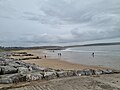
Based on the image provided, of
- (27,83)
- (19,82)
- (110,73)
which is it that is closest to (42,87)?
(27,83)

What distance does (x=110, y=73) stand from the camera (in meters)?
12.1

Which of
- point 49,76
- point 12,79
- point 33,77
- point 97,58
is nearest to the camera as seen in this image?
point 12,79

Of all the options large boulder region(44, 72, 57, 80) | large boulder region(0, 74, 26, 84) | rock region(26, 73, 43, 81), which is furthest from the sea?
large boulder region(0, 74, 26, 84)

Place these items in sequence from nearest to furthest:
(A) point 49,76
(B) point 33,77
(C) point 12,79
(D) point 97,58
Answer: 1. (C) point 12,79
2. (B) point 33,77
3. (A) point 49,76
4. (D) point 97,58

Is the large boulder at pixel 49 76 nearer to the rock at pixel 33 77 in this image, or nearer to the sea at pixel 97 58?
the rock at pixel 33 77

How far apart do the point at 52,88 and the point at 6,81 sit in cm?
273

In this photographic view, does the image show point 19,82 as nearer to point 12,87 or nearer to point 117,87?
point 12,87

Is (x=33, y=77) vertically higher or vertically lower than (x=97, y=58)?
higher

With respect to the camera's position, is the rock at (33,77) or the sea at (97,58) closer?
the rock at (33,77)

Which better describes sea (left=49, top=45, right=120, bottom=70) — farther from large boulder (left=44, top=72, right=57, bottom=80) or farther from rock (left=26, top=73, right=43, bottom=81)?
rock (left=26, top=73, right=43, bottom=81)

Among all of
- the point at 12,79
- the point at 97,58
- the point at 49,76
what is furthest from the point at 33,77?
the point at 97,58

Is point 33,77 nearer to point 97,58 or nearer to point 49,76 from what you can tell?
point 49,76

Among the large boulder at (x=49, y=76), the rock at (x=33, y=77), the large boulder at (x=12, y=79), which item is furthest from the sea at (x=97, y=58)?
the large boulder at (x=12, y=79)

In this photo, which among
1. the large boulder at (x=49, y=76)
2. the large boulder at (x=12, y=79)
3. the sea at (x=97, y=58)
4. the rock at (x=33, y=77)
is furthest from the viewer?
the sea at (x=97, y=58)
